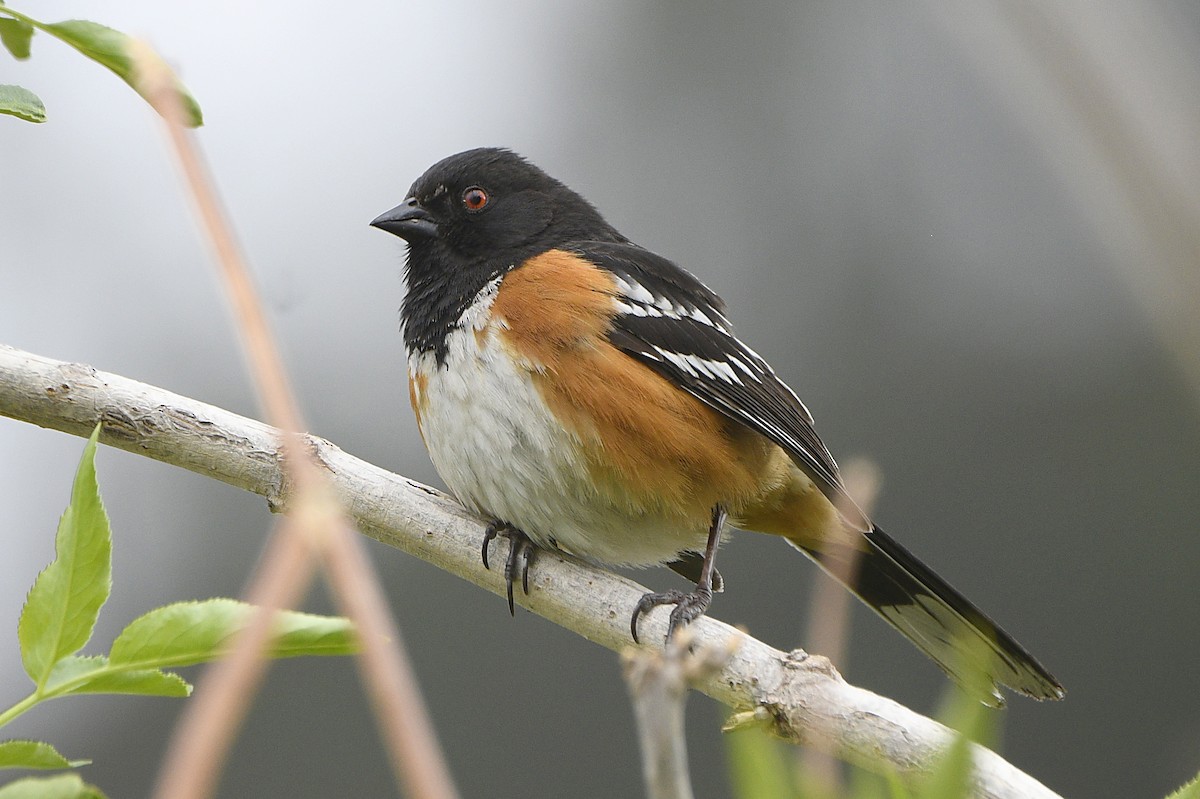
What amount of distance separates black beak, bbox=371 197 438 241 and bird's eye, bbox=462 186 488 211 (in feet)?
0.42

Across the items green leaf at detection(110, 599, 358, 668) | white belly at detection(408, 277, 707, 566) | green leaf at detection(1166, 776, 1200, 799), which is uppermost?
white belly at detection(408, 277, 707, 566)

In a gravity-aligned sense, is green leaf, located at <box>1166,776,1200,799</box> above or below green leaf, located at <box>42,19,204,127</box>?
below

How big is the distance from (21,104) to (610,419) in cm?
206

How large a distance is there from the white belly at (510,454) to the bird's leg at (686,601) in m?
0.20

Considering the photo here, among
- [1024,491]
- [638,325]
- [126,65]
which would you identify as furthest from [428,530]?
[1024,491]

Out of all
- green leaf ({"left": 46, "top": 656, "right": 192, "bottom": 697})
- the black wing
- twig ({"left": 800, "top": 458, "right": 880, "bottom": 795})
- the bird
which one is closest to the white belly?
the bird

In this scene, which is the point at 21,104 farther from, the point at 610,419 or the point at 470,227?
the point at 470,227

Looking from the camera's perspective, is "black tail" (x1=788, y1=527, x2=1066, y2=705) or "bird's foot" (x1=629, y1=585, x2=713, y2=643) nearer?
"bird's foot" (x1=629, y1=585, x2=713, y2=643)

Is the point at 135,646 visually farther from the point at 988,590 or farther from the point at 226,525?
the point at 226,525

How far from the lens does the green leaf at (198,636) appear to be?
82 cm

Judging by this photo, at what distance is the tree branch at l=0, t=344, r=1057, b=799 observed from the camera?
165cm

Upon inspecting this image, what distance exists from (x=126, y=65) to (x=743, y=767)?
2.72 feet

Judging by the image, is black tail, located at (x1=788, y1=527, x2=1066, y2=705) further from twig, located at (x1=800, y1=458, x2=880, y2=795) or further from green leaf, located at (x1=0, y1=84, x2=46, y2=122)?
green leaf, located at (x1=0, y1=84, x2=46, y2=122)

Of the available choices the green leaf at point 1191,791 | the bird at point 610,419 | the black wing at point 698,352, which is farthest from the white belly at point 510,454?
the green leaf at point 1191,791
